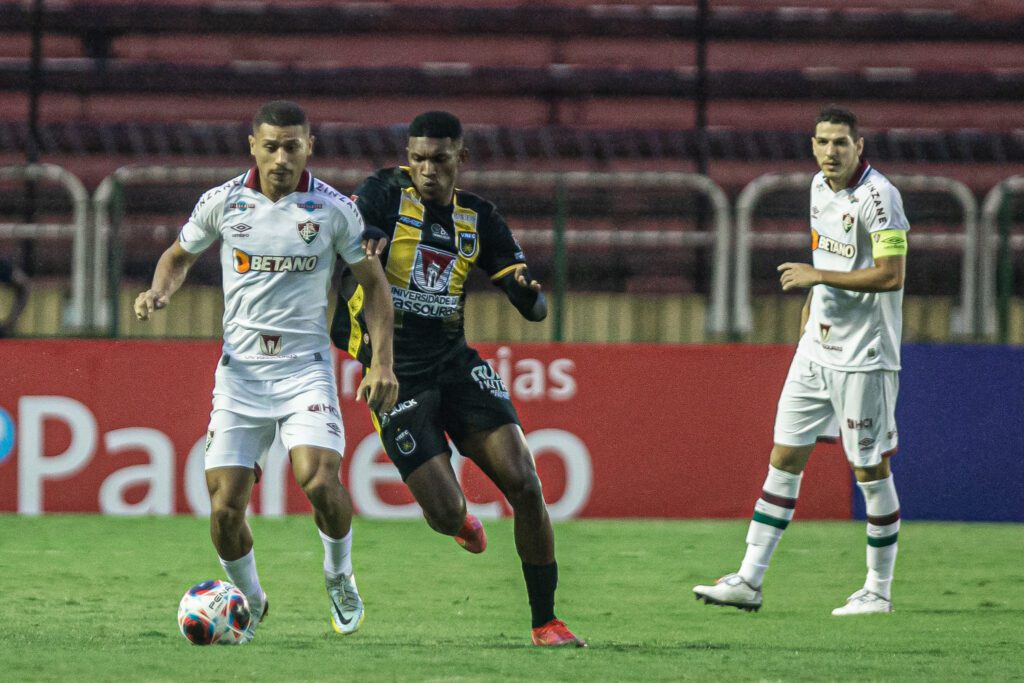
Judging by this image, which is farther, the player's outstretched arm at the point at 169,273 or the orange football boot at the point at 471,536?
the orange football boot at the point at 471,536

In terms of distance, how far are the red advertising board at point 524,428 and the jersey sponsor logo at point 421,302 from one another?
150 inches

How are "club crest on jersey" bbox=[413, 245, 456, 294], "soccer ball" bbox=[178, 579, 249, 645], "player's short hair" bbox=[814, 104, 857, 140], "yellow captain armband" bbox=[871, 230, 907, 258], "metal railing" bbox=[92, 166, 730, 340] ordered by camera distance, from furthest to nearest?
"metal railing" bbox=[92, 166, 730, 340], "player's short hair" bbox=[814, 104, 857, 140], "yellow captain armband" bbox=[871, 230, 907, 258], "club crest on jersey" bbox=[413, 245, 456, 294], "soccer ball" bbox=[178, 579, 249, 645]

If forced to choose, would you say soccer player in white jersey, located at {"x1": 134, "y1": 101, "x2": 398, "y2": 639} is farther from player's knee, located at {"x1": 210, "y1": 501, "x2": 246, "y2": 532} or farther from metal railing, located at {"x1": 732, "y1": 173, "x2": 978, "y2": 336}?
metal railing, located at {"x1": 732, "y1": 173, "x2": 978, "y2": 336}

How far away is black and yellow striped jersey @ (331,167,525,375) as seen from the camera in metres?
6.66

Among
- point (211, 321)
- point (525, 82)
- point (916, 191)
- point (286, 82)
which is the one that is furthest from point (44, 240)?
point (916, 191)

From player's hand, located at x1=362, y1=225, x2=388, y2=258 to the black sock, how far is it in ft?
4.30

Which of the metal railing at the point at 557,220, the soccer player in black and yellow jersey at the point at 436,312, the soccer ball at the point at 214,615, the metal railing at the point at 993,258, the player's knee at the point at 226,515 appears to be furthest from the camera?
the metal railing at the point at 993,258

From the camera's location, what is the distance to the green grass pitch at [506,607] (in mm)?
5637

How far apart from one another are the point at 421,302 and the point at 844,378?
2.09 metres

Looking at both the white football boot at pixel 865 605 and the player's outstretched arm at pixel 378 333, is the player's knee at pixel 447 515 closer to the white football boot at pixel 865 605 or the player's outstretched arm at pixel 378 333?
the player's outstretched arm at pixel 378 333

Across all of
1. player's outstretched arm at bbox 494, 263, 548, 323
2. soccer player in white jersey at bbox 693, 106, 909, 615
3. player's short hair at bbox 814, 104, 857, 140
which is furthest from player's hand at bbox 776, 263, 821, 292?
player's outstretched arm at bbox 494, 263, 548, 323

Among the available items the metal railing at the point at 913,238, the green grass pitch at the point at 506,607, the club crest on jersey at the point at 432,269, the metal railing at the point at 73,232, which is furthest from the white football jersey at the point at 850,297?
the metal railing at the point at 73,232

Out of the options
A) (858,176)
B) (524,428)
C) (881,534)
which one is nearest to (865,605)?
(881,534)

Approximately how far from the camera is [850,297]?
25.0 ft
